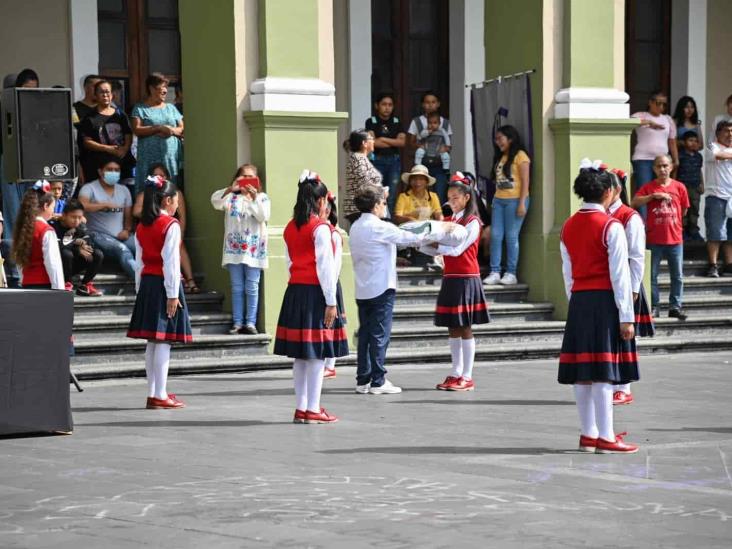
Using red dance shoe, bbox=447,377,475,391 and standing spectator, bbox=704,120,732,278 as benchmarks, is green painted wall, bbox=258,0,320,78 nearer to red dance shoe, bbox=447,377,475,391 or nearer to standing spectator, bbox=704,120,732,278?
red dance shoe, bbox=447,377,475,391

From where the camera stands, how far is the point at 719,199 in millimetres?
16797

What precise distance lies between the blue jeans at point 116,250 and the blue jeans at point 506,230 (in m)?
3.86

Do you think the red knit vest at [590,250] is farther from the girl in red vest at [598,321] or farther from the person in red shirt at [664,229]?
the person in red shirt at [664,229]

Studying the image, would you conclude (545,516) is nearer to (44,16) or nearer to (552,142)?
(552,142)

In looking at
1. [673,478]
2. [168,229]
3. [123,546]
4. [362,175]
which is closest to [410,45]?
[362,175]

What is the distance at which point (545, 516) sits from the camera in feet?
22.3

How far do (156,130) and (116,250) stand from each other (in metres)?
1.27

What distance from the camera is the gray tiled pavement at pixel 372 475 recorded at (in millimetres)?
6504

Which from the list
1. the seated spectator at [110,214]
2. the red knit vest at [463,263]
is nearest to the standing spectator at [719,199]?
the red knit vest at [463,263]

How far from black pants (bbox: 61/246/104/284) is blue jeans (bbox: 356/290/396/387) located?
320 centimetres

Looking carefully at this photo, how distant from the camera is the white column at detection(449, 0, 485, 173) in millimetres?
18359

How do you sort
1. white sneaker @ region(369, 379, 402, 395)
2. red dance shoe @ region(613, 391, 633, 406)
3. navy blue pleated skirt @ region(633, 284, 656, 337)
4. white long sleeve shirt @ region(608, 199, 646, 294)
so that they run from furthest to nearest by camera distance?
white sneaker @ region(369, 379, 402, 395)
navy blue pleated skirt @ region(633, 284, 656, 337)
red dance shoe @ region(613, 391, 633, 406)
white long sleeve shirt @ region(608, 199, 646, 294)

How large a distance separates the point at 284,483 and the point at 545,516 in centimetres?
157

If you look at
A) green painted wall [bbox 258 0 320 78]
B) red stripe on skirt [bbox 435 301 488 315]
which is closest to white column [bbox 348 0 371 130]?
green painted wall [bbox 258 0 320 78]
